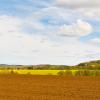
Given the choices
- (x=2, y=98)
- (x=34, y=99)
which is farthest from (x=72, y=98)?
Result: (x=2, y=98)

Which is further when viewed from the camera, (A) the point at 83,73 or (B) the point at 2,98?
(A) the point at 83,73

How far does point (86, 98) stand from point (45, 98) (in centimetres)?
325

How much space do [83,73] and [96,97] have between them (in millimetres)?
50271

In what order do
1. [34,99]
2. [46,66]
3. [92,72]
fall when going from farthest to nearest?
[46,66] < [92,72] < [34,99]

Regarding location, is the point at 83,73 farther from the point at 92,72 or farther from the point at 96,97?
the point at 96,97

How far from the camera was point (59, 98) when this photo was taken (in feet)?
93.1

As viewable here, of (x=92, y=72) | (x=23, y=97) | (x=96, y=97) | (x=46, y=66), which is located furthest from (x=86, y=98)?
(x=46, y=66)

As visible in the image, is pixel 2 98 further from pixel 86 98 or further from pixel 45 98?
pixel 86 98

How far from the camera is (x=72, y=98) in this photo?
28516mm

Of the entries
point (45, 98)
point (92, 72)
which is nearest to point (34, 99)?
point (45, 98)

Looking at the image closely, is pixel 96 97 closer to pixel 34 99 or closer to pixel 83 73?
pixel 34 99

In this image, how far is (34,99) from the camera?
2761cm

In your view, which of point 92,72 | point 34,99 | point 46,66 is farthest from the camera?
point 46,66

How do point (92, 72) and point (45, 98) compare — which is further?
point (92, 72)
